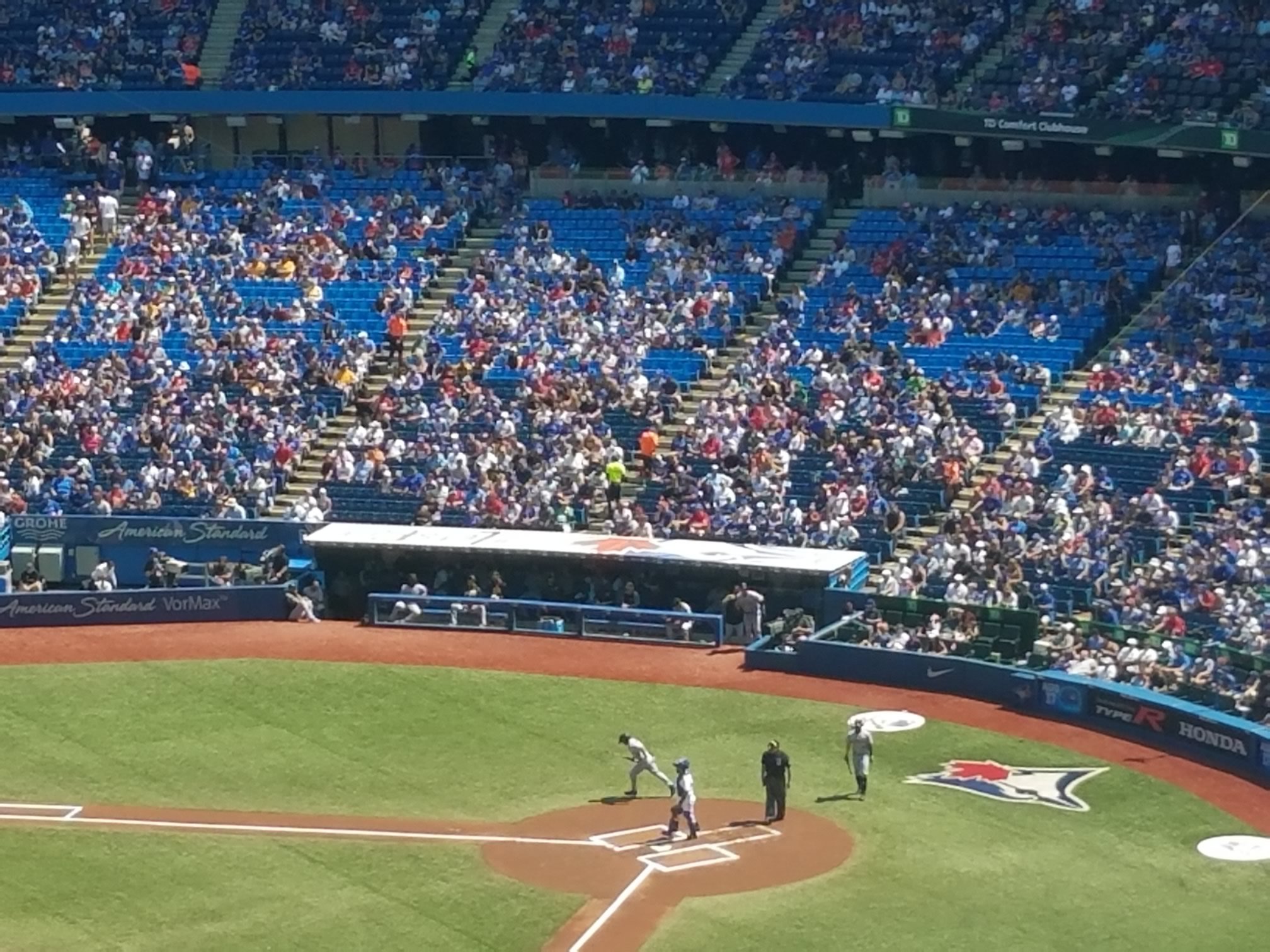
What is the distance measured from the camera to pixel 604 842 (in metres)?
30.1

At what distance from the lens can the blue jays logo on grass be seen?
3225 centimetres

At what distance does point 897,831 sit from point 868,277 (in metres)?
19.2

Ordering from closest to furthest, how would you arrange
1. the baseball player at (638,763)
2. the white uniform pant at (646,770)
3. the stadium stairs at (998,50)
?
the white uniform pant at (646,770), the baseball player at (638,763), the stadium stairs at (998,50)

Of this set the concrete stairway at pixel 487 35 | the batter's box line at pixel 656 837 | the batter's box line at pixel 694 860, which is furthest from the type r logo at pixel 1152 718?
the concrete stairway at pixel 487 35

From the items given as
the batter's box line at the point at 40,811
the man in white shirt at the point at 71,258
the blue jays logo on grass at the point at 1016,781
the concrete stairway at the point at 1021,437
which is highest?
the man in white shirt at the point at 71,258

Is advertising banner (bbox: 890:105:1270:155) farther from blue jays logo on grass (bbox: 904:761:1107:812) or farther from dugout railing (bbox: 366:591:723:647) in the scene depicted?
blue jays logo on grass (bbox: 904:761:1107:812)

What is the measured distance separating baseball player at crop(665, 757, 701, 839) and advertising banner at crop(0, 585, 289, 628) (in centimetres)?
1434

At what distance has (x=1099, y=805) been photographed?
3188 cm

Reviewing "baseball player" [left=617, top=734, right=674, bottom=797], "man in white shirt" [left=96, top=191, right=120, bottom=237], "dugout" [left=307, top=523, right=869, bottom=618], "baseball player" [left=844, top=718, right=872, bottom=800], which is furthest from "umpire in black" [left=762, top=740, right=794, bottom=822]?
"man in white shirt" [left=96, top=191, right=120, bottom=237]

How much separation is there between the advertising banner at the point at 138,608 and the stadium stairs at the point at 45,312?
872 cm

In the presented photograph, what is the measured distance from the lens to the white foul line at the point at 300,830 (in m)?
30.3

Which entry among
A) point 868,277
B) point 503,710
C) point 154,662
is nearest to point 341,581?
point 154,662

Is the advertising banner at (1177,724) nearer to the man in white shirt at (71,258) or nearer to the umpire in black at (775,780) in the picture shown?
the umpire in black at (775,780)

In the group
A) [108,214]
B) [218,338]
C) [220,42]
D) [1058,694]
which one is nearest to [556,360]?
[218,338]
